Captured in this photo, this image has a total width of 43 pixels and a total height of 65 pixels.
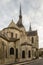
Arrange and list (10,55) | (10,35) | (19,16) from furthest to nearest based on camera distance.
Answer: (19,16), (10,35), (10,55)

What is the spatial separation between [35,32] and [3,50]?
2903 centimetres

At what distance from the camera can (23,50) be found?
3978 centimetres

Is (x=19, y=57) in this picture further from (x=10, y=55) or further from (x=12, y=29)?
(x=12, y=29)

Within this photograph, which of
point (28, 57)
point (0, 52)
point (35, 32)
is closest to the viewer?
point (0, 52)

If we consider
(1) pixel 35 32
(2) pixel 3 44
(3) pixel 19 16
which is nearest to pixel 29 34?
(1) pixel 35 32

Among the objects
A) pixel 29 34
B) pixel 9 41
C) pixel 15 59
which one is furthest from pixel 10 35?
Answer: pixel 29 34

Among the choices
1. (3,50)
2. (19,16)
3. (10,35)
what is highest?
(19,16)

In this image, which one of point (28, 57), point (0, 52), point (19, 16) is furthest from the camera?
point (19, 16)

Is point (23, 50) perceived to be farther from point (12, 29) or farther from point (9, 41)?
point (12, 29)

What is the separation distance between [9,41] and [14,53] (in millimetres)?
3440

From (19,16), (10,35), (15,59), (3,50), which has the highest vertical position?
(19,16)

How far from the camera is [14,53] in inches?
1511

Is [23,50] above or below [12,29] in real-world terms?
below

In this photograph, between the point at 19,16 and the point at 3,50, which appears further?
the point at 19,16
